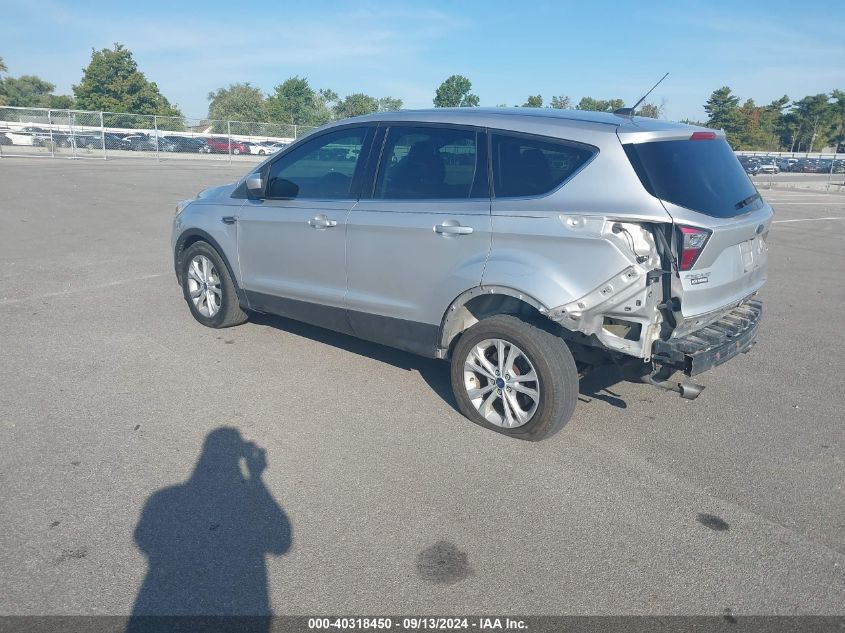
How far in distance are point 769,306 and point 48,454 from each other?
290 inches

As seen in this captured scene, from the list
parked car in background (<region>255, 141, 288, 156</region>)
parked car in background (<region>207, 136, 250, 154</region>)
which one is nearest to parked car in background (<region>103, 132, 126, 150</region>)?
parked car in background (<region>207, 136, 250, 154</region>)

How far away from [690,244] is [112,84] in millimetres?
67304

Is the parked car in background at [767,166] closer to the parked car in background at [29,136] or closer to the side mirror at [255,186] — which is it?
the parked car in background at [29,136]

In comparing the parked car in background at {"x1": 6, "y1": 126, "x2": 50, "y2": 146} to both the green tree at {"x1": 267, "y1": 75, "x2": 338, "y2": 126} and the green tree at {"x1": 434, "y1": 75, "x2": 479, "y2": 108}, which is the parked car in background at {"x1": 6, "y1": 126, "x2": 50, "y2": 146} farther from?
the green tree at {"x1": 434, "y1": 75, "x2": 479, "y2": 108}

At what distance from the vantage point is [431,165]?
14.9 feet

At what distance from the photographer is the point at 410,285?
4.53 meters

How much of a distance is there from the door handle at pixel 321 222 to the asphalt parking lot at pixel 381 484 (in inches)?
44.5

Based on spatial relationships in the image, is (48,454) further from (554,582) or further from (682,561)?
(682,561)

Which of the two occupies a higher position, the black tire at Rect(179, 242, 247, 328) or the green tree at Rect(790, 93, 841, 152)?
the green tree at Rect(790, 93, 841, 152)

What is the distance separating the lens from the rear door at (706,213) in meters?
3.69

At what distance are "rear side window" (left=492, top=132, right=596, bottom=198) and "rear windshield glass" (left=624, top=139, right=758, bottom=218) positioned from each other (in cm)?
33

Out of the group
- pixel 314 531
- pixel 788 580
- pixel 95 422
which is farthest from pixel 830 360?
pixel 95 422

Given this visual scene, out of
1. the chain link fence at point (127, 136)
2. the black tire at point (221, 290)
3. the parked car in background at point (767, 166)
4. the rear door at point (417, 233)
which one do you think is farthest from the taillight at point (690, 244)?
the parked car in background at point (767, 166)

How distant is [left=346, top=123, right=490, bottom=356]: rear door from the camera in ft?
13.9
